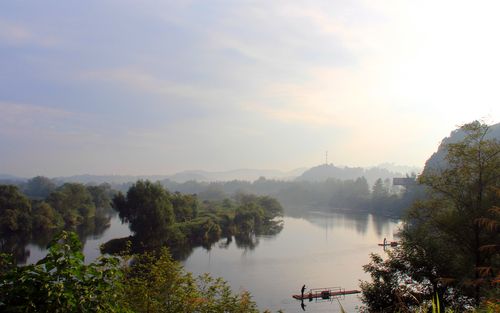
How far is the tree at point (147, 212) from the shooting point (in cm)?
4388

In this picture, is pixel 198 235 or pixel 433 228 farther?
pixel 198 235

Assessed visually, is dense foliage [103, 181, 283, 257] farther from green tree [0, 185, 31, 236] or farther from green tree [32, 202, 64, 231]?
green tree [32, 202, 64, 231]

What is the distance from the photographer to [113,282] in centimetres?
514

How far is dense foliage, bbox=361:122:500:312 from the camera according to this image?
45.1 feet

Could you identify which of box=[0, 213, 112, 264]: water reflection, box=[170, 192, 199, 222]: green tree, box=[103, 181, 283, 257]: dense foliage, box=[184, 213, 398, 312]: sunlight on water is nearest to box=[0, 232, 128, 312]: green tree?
box=[184, 213, 398, 312]: sunlight on water

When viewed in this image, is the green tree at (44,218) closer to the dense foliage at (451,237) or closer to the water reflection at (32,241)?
the water reflection at (32,241)

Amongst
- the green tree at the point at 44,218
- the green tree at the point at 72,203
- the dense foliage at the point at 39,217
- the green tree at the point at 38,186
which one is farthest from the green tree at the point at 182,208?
the green tree at the point at 38,186

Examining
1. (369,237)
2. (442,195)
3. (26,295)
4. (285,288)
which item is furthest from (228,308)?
(369,237)

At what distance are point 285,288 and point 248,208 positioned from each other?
37.7m

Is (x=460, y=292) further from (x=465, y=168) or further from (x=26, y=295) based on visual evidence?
(x=26, y=295)

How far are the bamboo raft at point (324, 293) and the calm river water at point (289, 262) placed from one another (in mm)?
463

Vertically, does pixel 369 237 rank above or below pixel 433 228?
below

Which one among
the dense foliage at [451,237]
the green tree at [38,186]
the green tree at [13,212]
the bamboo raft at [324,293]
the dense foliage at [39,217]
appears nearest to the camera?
the dense foliage at [451,237]

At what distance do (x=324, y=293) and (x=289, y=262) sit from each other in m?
11.7
